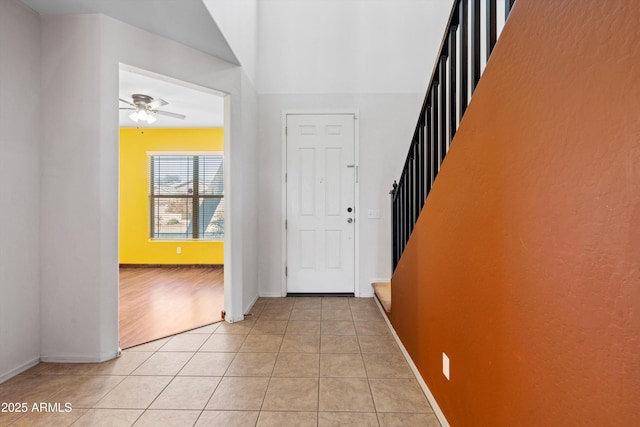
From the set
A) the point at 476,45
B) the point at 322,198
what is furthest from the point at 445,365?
the point at 322,198

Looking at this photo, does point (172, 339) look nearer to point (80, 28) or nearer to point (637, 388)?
point (80, 28)

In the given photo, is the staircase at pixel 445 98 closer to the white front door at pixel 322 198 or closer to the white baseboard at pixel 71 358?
the white front door at pixel 322 198

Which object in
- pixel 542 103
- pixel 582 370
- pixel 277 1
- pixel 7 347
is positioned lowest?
pixel 7 347

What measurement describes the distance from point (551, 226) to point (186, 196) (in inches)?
251

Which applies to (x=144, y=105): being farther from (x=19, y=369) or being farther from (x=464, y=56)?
(x=464, y=56)

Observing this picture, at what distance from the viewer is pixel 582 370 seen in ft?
2.56

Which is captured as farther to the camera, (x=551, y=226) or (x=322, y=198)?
(x=322, y=198)

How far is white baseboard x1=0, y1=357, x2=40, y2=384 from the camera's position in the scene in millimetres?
2121

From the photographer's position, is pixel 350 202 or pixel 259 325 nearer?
pixel 259 325

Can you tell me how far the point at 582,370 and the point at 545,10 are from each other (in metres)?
0.95

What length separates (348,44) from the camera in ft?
13.1

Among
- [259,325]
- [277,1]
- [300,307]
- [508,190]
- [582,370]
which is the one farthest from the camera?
[277,1]

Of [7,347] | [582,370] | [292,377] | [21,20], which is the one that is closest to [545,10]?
[582,370]

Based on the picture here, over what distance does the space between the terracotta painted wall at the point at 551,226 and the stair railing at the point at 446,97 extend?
0.67 ft
